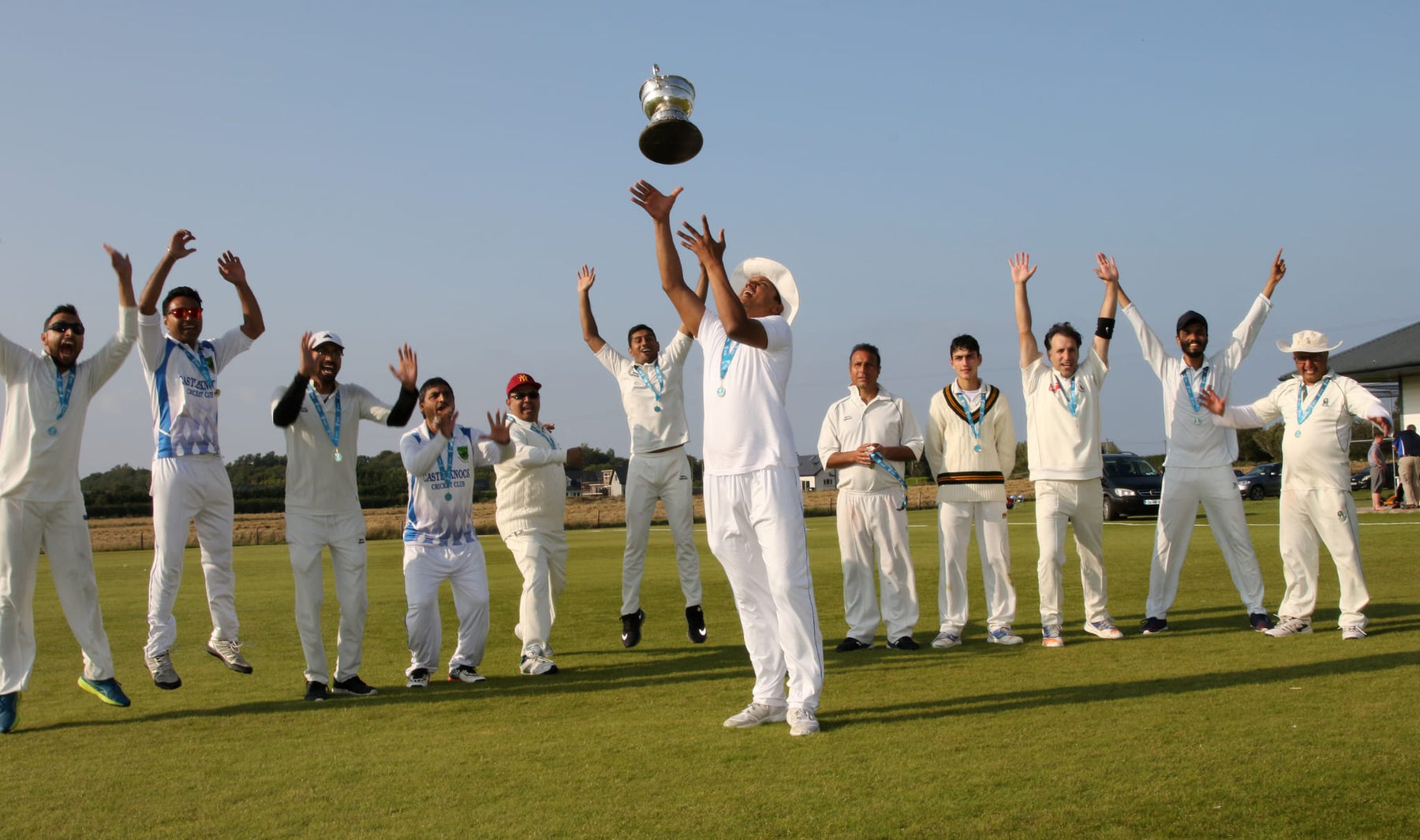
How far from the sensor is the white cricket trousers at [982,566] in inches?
340

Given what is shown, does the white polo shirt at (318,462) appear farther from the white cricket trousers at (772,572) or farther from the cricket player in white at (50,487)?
the white cricket trousers at (772,572)

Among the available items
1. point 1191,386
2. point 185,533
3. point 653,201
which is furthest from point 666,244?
point 1191,386

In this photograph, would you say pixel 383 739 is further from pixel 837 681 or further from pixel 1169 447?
pixel 1169 447

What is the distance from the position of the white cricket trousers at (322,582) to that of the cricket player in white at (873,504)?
3.72 meters

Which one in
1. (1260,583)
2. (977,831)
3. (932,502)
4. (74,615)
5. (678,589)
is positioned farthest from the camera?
(932,502)

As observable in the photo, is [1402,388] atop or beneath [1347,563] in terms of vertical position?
atop

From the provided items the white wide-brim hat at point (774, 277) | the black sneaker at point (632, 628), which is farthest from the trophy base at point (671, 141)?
the black sneaker at point (632, 628)

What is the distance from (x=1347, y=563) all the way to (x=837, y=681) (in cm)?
415

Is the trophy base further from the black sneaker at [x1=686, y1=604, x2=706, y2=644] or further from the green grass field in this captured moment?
the black sneaker at [x1=686, y1=604, x2=706, y2=644]

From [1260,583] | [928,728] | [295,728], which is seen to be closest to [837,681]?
[928,728]

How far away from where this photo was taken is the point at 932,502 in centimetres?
4744

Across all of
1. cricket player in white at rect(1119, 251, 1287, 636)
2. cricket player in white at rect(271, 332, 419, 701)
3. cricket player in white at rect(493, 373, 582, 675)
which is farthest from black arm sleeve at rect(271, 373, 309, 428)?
cricket player in white at rect(1119, 251, 1287, 636)

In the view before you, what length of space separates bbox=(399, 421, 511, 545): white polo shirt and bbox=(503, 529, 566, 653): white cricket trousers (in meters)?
0.50

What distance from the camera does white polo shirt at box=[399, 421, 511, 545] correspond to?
7.77m
